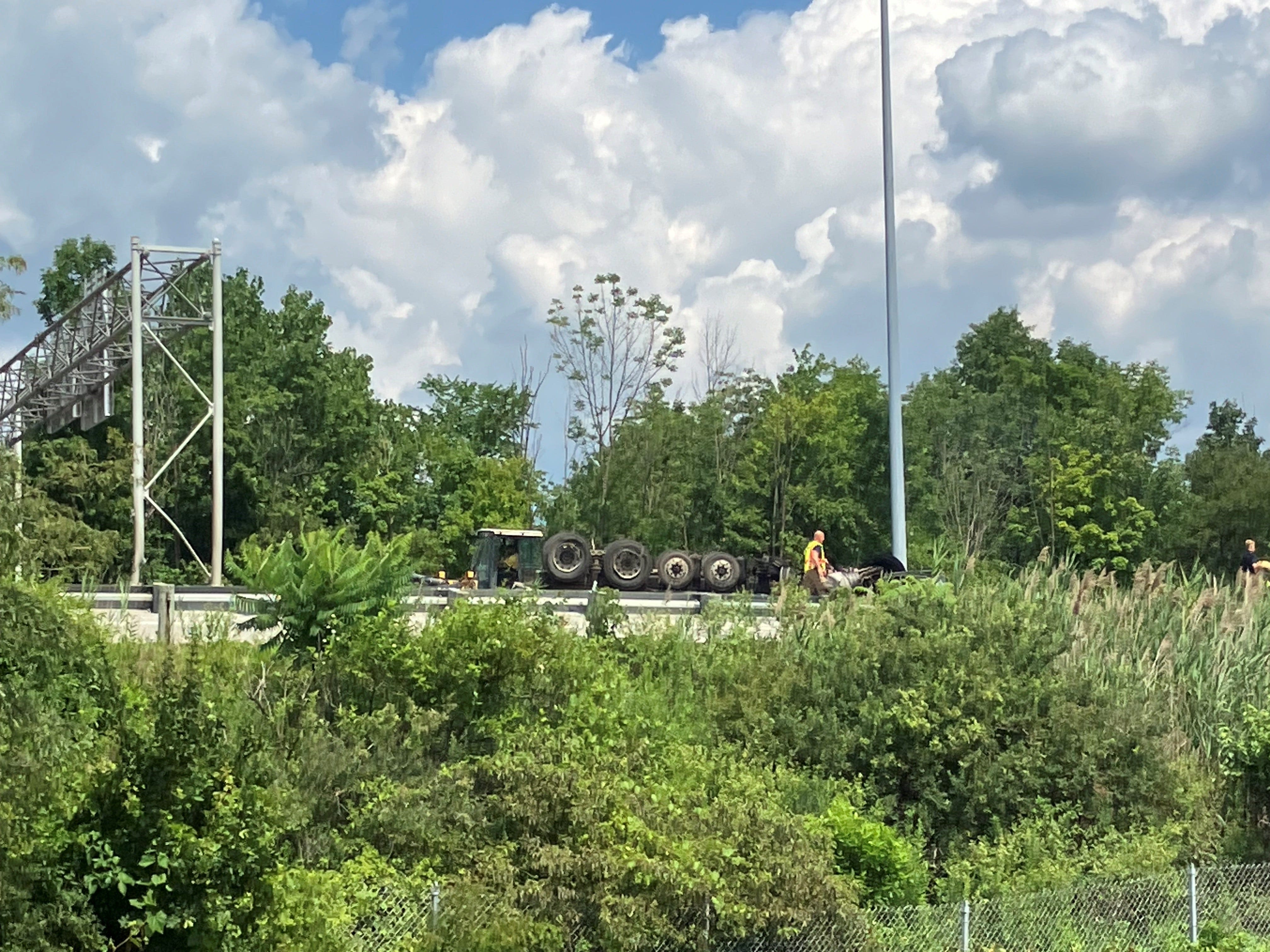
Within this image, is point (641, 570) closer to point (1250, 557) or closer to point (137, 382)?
point (137, 382)

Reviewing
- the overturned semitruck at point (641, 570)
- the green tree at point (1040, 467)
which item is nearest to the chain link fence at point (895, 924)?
the overturned semitruck at point (641, 570)

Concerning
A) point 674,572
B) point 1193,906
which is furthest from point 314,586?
point 674,572

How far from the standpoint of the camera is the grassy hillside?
9.92m

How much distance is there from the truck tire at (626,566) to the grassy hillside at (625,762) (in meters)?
12.1

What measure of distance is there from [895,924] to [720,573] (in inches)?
804

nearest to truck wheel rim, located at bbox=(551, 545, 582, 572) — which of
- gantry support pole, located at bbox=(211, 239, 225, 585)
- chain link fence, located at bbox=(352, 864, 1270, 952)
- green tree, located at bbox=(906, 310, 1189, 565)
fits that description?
gantry support pole, located at bbox=(211, 239, 225, 585)

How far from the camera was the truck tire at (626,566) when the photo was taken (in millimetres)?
32875

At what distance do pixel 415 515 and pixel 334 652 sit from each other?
42763mm

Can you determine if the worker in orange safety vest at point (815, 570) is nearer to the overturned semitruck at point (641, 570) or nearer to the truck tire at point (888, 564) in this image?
the truck tire at point (888, 564)

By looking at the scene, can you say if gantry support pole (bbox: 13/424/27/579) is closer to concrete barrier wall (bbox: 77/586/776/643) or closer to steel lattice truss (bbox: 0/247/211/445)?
concrete barrier wall (bbox: 77/586/776/643)

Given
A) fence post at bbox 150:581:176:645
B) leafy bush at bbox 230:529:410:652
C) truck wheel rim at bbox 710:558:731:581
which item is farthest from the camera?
truck wheel rim at bbox 710:558:731:581

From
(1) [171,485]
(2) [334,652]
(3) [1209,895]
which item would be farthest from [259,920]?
(1) [171,485]

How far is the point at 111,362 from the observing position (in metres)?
34.2

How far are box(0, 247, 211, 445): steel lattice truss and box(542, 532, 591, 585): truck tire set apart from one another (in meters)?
9.11
